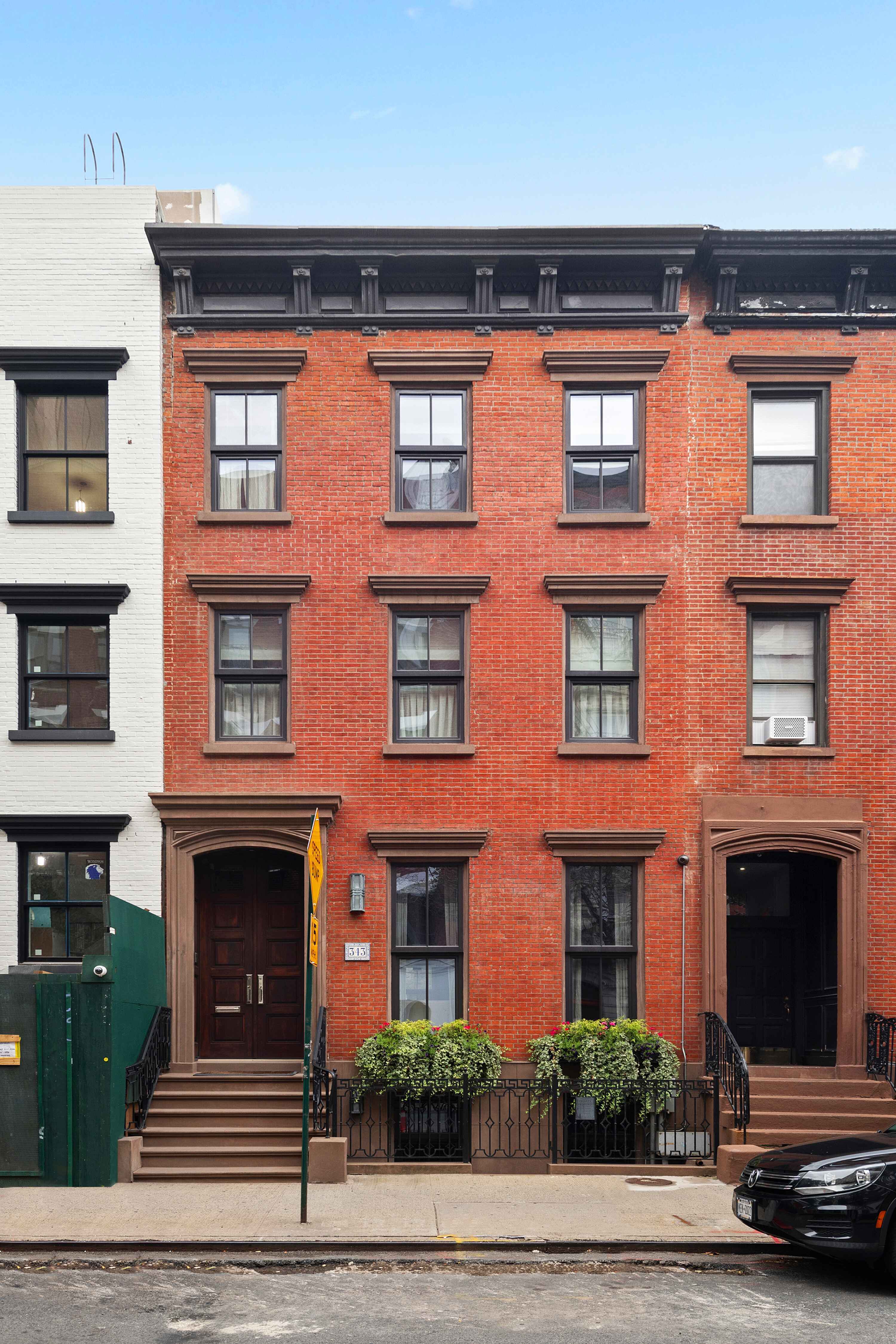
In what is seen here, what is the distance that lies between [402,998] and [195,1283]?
5.94 m

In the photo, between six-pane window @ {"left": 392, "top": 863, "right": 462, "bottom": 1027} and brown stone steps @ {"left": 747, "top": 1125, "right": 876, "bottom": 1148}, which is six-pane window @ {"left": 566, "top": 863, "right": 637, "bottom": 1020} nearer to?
six-pane window @ {"left": 392, "top": 863, "right": 462, "bottom": 1027}

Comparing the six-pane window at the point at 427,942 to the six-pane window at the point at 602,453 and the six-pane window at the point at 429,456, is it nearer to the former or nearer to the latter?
the six-pane window at the point at 429,456

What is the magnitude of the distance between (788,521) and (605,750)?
3824mm

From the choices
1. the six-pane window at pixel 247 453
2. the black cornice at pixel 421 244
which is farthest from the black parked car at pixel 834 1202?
the black cornice at pixel 421 244

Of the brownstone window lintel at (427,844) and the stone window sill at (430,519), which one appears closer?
the brownstone window lintel at (427,844)

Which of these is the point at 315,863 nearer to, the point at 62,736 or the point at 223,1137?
the point at 223,1137

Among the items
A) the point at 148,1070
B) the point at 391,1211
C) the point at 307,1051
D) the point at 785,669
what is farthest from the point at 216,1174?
the point at 785,669

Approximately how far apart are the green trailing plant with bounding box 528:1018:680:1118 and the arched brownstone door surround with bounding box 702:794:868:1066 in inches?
44.2

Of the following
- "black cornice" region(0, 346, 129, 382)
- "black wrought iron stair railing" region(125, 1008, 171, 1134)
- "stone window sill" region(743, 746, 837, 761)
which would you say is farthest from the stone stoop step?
"black cornice" region(0, 346, 129, 382)

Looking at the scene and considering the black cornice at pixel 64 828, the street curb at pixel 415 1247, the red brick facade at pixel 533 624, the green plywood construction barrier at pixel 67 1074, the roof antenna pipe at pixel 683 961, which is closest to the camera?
the street curb at pixel 415 1247

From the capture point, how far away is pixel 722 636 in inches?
615

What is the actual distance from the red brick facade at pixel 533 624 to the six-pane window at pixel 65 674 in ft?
3.03

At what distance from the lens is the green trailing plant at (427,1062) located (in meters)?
14.0

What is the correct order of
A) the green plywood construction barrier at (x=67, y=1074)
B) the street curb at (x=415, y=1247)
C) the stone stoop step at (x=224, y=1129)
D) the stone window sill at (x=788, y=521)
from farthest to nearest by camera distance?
1. the stone window sill at (x=788, y=521)
2. the stone stoop step at (x=224, y=1129)
3. the green plywood construction barrier at (x=67, y=1074)
4. the street curb at (x=415, y=1247)
